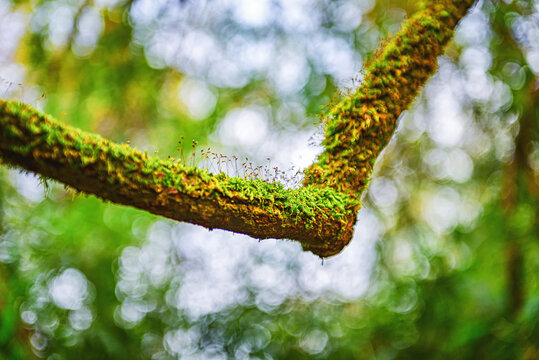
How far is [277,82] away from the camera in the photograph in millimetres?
4039

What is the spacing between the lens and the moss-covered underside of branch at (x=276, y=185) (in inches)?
36.2

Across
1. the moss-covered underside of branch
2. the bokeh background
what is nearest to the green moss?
the moss-covered underside of branch

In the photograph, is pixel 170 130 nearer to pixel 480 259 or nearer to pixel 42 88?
pixel 42 88

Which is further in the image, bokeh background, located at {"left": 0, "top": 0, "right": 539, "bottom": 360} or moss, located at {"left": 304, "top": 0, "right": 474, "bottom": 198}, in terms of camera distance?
bokeh background, located at {"left": 0, "top": 0, "right": 539, "bottom": 360}

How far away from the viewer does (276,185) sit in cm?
123

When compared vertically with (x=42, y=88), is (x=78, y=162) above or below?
above

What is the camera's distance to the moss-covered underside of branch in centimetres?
92

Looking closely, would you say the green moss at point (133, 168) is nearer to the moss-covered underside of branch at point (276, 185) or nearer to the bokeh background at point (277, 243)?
the moss-covered underside of branch at point (276, 185)

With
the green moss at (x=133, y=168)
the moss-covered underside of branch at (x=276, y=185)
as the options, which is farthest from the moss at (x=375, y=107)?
the green moss at (x=133, y=168)

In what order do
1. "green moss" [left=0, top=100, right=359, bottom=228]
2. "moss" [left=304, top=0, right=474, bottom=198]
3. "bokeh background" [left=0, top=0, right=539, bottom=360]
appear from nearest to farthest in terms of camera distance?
"green moss" [left=0, top=100, right=359, bottom=228] → "moss" [left=304, top=0, right=474, bottom=198] → "bokeh background" [left=0, top=0, right=539, bottom=360]

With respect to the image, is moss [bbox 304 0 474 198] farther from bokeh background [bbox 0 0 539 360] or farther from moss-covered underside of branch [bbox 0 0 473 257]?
bokeh background [bbox 0 0 539 360]

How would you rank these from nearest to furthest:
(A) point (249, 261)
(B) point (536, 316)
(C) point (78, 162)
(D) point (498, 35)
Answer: (C) point (78, 162)
(B) point (536, 316)
(D) point (498, 35)
(A) point (249, 261)

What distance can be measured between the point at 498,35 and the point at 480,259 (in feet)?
5.71

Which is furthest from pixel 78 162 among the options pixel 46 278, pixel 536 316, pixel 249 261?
pixel 249 261
